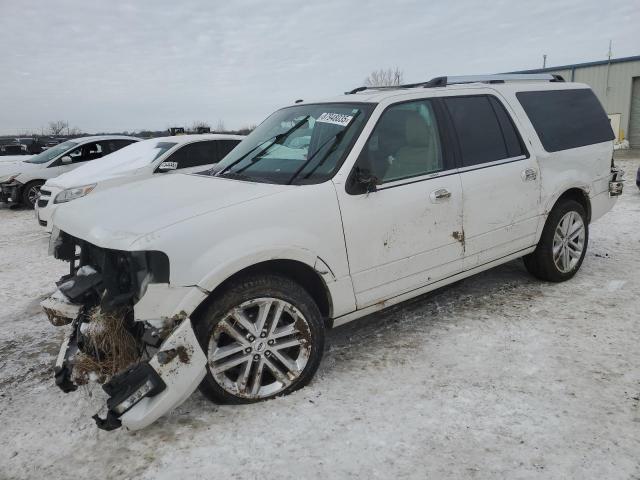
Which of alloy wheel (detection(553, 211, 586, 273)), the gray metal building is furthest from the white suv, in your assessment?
the gray metal building

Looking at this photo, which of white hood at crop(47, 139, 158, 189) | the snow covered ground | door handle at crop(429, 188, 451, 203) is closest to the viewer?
the snow covered ground

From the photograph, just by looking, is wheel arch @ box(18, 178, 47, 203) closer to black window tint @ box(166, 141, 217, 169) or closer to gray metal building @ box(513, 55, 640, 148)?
black window tint @ box(166, 141, 217, 169)

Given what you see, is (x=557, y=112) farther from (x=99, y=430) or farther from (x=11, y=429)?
(x=11, y=429)

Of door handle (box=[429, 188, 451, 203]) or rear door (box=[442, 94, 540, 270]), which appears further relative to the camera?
rear door (box=[442, 94, 540, 270])

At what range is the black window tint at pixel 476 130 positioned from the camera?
4.00 m

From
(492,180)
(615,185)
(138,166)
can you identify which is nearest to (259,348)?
(492,180)

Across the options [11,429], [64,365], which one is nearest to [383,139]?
[64,365]

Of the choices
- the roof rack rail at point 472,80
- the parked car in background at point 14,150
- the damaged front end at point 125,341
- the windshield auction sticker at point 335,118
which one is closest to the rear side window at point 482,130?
the roof rack rail at point 472,80

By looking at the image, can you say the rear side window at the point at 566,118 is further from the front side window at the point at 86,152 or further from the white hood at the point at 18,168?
the white hood at the point at 18,168

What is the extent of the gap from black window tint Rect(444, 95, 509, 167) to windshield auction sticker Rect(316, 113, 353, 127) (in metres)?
0.93

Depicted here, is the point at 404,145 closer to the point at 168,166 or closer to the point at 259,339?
the point at 259,339

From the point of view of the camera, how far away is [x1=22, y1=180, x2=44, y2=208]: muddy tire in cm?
1184

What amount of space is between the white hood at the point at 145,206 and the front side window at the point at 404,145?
70 centimetres

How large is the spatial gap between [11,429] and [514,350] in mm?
3273
